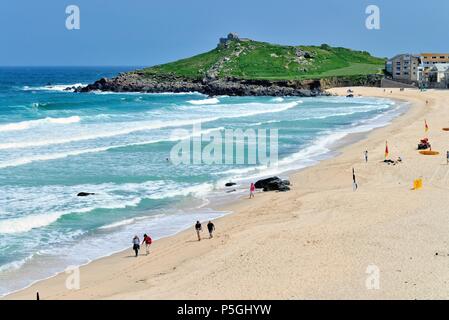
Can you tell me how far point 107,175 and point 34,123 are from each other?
25.4m

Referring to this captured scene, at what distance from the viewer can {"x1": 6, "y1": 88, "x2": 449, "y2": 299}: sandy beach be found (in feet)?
49.4

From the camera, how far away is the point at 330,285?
15070 millimetres

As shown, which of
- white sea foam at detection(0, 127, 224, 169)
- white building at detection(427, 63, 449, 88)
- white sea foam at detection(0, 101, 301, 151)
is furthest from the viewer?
white building at detection(427, 63, 449, 88)

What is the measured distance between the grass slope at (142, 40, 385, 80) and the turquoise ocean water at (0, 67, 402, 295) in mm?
49170

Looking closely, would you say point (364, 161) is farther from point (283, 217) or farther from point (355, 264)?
point (355, 264)

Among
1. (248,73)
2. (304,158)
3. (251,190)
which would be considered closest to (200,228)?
(251,190)

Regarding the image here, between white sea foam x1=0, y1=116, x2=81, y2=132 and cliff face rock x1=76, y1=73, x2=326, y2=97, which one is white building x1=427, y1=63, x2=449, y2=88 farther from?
white sea foam x1=0, y1=116, x2=81, y2=132

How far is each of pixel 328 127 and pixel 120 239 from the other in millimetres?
33274

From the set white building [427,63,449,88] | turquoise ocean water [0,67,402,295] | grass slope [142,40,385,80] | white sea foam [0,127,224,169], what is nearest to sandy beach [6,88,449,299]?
turquoise ocean water [0,67,402,295]

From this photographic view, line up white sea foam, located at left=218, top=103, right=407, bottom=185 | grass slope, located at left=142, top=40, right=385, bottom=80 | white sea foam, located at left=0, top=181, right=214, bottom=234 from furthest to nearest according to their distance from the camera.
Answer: grass slope, located at left=142, top=40, right=385, bottom=80
white sea foam, located at left=218, top=103, right=407, bottom=185
white sea foam, located at left=0, top=181, right=214, bottom=234

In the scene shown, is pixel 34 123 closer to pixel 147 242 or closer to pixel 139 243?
pixel 139 243

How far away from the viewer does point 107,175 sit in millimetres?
30297

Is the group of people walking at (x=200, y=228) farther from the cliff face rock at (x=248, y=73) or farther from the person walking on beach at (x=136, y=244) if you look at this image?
the cliff face rock at (x=248, y=73)
